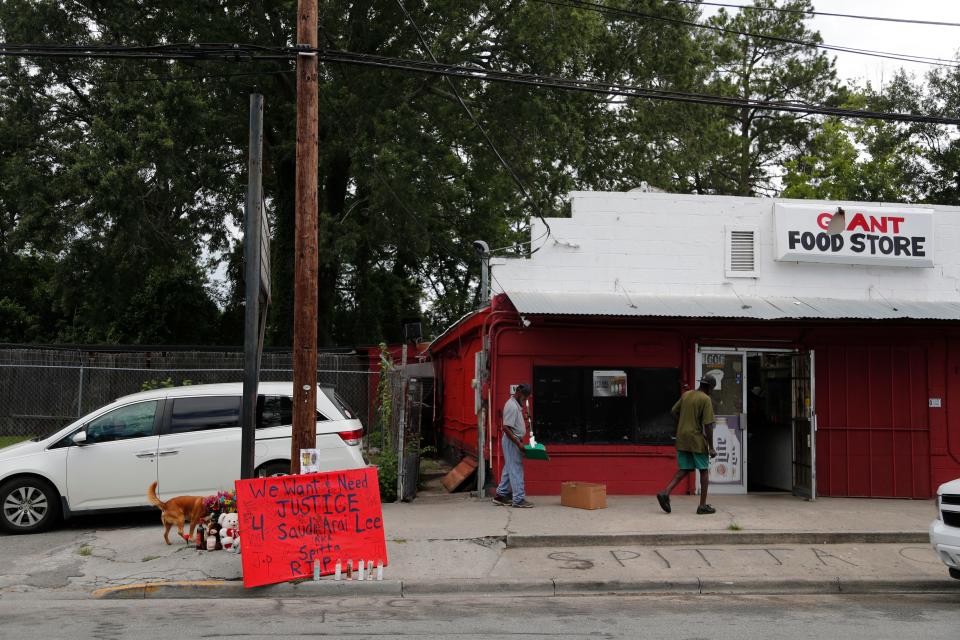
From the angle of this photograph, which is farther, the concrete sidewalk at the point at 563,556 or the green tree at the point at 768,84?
the green tree at the point at 768,84

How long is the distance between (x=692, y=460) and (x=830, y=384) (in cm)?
351

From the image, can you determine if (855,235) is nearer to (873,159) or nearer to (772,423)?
(772,423)

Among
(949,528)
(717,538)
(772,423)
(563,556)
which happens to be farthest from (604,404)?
(949,528)

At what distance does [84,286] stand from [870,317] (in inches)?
851

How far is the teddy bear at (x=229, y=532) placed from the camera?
9367mm

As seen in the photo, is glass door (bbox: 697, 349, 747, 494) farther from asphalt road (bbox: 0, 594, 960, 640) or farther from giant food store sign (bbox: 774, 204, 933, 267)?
asphalt road (bbox: 0, 594, 960, 640)

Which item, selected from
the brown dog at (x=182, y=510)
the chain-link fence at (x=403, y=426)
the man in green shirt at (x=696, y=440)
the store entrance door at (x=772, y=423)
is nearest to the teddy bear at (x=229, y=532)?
the brown dog at (x=182, y=510)

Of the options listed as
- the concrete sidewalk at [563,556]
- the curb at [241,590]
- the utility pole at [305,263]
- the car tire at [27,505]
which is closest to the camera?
the curb at [241,590]

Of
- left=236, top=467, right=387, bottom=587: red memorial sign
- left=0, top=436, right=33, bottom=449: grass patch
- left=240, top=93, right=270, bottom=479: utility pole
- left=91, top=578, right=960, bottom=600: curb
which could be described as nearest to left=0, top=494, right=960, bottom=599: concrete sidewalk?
left=91, top=578, right=960, bottom=600: curb

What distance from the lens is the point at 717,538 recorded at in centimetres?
1005

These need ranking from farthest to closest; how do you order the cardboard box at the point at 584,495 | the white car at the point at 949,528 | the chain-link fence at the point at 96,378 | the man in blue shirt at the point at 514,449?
the chain-link fence at the point at 96,378 → the man in blue shirt at the point at 514,449 → the cardboard box at the point at 584,495 → the white car at the point at 949,528

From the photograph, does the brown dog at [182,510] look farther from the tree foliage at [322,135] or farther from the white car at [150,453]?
the tree foliage at [322,135]

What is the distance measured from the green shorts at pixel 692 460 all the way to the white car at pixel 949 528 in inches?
144

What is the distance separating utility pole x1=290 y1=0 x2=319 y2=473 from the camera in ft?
29.9
